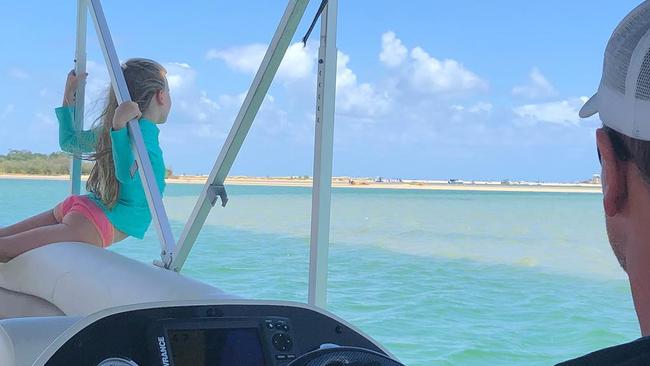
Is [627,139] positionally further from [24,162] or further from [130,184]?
[24,162]

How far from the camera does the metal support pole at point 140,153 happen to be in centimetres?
204

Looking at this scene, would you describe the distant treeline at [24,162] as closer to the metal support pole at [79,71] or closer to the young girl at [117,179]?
the metal support pole at [79,71]

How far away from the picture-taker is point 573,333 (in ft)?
24.9

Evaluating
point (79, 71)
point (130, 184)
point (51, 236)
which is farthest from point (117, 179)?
point (79, 71)

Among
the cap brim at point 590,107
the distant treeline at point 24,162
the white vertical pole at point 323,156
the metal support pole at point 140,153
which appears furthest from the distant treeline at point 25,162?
the cap brim at point 590,107

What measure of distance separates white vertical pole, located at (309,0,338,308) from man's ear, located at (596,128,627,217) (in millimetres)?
1291

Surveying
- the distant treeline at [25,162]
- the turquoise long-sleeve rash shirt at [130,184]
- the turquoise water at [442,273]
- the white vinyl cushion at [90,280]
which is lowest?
the turquoise water at [442,273]

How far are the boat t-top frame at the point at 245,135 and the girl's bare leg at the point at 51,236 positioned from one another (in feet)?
0.76

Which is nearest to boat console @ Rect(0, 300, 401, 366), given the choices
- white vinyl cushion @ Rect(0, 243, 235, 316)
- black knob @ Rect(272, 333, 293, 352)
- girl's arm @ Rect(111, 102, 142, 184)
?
black knob @ Rect(272, 333, 293, 352)

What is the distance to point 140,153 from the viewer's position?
213 cm

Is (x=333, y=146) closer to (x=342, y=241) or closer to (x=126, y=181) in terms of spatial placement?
(x=126, y=181)

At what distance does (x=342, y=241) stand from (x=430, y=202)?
1380cm

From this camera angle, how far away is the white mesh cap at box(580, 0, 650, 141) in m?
0.46

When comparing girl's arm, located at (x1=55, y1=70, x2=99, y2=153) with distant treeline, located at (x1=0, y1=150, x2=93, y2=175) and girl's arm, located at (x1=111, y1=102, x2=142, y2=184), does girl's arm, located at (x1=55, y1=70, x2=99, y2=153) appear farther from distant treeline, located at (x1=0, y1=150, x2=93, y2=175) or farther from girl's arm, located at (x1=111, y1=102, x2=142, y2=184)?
distant treeline, located at (x1=0, y1=150, x2=93, y2=175)
